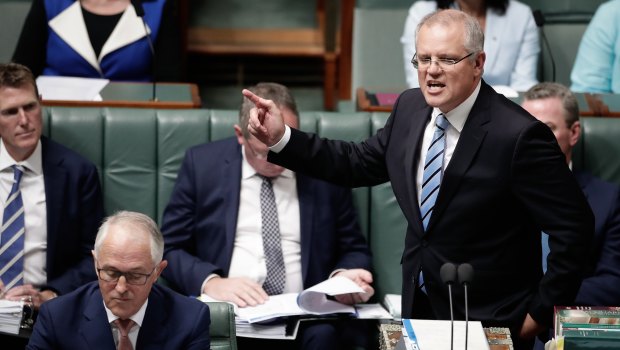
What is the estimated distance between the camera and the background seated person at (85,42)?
3820 mm

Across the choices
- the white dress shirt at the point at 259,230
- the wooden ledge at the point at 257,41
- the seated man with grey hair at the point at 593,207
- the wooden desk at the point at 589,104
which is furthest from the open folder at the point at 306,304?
the wooden ledge at the point at 257,41

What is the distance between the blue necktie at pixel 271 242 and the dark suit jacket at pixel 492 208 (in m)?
0.64

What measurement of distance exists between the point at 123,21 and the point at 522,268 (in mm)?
2082

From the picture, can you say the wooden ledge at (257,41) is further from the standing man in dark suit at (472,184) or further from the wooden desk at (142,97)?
the standing man in dark suit at (472,184)

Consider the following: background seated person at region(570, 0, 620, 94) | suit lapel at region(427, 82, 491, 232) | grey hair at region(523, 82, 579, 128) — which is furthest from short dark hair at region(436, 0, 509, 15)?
suit lapel at region(427, 82, 491, 232)

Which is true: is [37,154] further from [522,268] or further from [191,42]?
[191,42]

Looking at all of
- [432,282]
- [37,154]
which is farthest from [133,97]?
[432,282]

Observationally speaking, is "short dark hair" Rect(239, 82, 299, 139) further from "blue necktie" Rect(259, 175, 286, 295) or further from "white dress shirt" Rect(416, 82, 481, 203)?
"white dress shirt" Rect(416, 82, 481, 203)

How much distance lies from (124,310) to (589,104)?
6.03 feet

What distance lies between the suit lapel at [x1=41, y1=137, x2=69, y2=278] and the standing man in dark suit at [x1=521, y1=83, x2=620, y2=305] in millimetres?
1347

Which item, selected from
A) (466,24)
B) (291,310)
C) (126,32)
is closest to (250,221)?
(291,310)

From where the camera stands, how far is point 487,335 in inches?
78.0

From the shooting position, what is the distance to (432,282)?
7.66ft

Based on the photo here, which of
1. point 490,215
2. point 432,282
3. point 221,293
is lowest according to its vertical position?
point 221,293
